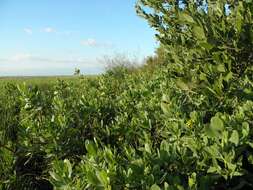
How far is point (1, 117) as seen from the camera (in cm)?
545

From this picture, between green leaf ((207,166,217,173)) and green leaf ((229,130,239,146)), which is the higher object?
green leaf ((229,130,239,146))

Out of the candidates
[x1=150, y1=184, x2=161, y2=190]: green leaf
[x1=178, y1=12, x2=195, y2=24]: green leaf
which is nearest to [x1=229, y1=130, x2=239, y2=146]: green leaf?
[x1=150, y1=184, x2=161, y2=190]: green leaf

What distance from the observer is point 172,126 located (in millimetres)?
2633

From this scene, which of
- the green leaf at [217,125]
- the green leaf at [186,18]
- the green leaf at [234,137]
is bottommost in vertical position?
the green leaf at [234,137]

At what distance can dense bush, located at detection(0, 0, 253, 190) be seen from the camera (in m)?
2.00

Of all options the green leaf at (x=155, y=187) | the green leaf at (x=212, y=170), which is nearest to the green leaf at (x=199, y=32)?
the green leaf at (x=212, y=170)

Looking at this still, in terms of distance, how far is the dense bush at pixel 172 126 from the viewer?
2002 millimetres

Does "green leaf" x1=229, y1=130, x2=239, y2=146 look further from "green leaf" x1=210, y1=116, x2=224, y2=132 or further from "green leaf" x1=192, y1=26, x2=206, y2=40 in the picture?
"green leaf" x1=192, y1=26, x2=206, y2=40

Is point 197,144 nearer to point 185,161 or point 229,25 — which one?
point 185,161

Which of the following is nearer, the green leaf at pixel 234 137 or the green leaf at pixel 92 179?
the green leaf at pixel 92 179

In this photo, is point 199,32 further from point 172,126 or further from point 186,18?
point 172,126

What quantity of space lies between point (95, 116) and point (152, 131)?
86 cm

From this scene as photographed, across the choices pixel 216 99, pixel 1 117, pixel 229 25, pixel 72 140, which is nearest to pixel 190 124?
pixel 216 99

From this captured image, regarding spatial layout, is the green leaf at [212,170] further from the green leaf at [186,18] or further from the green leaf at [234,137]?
the green leaf at [186,18]
